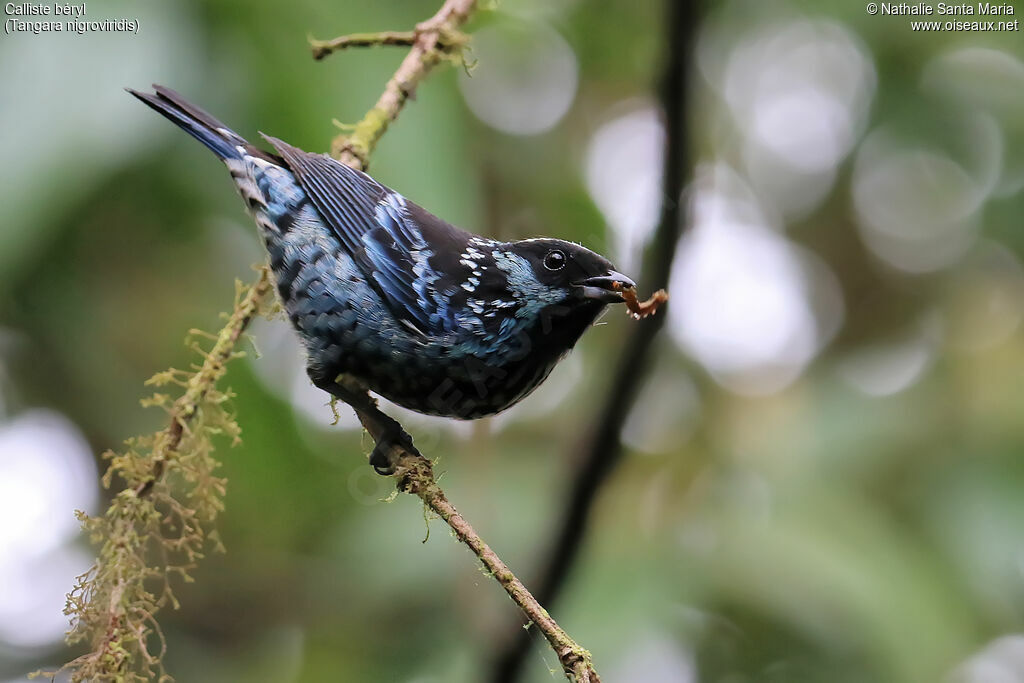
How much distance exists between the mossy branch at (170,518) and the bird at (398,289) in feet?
0.52

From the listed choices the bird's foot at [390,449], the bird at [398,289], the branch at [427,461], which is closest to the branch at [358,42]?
the branch at [427,461]

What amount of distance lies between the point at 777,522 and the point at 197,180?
315cm

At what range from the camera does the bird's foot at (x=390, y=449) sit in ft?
11.0

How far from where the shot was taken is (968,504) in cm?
491

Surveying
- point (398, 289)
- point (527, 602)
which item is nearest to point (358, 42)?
point (398, 289)

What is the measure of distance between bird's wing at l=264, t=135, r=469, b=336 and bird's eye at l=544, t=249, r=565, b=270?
15.3 inches

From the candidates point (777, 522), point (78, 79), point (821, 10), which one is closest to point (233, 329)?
point (78, 79)

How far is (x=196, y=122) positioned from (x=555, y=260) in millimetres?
1559

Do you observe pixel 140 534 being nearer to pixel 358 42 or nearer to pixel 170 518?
pixel 170 518

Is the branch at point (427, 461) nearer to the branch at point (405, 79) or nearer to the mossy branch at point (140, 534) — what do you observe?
the branch at point (405, 79)

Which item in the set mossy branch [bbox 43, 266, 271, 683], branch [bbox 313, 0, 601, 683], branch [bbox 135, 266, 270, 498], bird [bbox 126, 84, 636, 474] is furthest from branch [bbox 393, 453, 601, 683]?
branch [bbox 135, 266, 270, 498]

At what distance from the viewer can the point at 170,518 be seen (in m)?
3.35

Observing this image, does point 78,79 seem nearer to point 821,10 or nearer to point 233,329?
point 233,329

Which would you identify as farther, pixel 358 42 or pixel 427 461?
pixel 358 42
